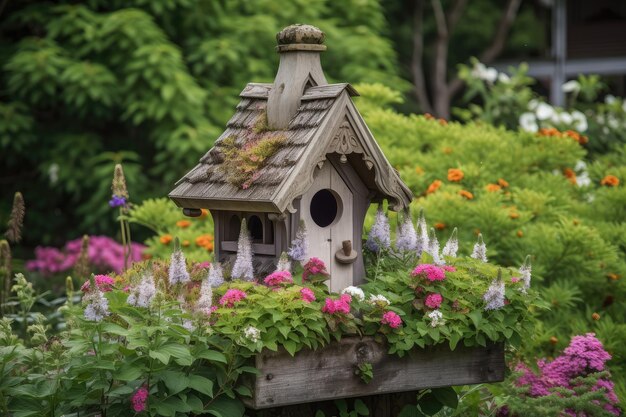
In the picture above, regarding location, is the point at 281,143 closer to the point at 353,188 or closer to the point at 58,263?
the point at 353,188

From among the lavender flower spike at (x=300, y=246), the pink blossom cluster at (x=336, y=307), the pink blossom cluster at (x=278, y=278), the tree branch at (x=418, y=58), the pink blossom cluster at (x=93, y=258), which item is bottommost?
the pink blossom cluster at (x=336, y=307)

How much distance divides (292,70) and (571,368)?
2.19 metres

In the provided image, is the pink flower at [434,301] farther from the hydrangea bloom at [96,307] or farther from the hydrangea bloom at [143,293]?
the hydrangea bloom at [96,307]

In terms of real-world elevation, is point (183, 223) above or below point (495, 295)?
above

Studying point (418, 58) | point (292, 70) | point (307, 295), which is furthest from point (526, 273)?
point (418, 58)

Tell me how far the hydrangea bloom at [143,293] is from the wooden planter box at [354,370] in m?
0.50

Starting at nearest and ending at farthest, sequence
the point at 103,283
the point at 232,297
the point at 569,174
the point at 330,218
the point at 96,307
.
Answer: the point at 96,307 → the point at 232,297 → the point at 103,283 → the point at 330,218 → the point at 569,174

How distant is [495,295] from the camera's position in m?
4.50

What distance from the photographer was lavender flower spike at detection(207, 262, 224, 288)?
14.4 ft

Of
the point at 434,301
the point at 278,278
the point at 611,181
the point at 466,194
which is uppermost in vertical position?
the point at 611,181

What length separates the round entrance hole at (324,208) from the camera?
4660 mm

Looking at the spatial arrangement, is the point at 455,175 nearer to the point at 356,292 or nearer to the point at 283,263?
the point at 356,292

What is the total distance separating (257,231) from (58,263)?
559 centimetres

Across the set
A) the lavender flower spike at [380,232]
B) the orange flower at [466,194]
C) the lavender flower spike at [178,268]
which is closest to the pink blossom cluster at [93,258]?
the orange flower at [466,194]
